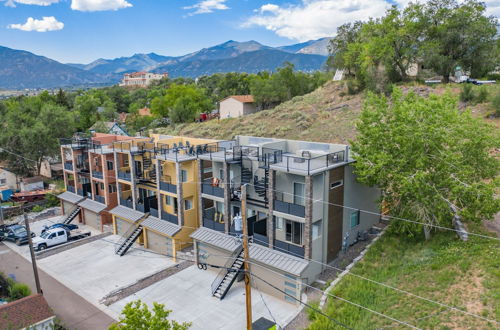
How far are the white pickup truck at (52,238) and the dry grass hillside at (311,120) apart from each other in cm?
2939

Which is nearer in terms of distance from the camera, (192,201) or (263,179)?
(263,179)

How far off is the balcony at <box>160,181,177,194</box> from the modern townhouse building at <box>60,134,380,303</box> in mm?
82

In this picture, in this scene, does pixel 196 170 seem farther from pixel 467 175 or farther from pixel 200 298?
pixel 467 175

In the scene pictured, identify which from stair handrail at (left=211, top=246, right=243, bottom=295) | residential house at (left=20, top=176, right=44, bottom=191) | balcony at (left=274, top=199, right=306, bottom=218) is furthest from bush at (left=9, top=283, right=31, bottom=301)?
residential house at (left=20, top=176, right=44, bottom=191)

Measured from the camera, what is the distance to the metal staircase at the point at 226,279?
20.9 meters

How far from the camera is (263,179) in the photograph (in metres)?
23.0

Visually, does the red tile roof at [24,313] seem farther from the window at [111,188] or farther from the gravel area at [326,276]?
the window at [111,188]

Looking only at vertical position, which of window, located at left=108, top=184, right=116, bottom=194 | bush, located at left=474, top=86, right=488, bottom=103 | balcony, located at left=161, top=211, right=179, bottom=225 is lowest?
balcony, located at left=161, top=211, right=179, bottom=225

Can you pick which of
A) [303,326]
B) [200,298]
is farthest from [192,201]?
[303,326]

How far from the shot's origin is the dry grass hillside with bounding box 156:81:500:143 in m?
45.3

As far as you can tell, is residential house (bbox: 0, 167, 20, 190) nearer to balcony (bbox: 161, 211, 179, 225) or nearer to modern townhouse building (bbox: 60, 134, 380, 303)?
modern townhouse building (bbox: 60, 134, 380, 303)

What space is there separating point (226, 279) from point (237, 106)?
60.1 m

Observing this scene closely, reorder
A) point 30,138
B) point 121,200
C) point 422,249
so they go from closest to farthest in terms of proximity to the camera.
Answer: point 422,249 < point 121,200 < point 30,138

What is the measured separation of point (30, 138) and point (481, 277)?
173 feet
